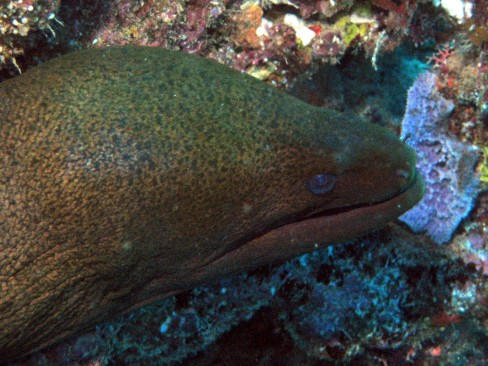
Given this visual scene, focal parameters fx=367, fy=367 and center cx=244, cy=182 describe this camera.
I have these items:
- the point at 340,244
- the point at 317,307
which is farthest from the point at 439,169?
the point at 317,307

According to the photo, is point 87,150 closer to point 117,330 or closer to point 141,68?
point 141,68

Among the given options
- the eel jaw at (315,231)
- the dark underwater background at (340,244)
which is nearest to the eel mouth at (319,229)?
the eel jaw at (315,231)

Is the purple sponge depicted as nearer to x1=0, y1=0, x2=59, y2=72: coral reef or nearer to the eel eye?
the eel eye

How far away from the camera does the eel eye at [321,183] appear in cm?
211

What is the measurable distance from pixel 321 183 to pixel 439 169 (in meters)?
1.67

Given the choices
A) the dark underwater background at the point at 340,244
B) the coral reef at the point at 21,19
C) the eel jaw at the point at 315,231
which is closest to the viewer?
the coral reef at the point at 21,19

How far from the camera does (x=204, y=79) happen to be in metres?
2.10

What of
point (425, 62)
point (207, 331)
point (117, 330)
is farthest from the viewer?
point (425, 62)

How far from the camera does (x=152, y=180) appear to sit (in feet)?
6.14

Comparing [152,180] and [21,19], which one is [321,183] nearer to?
[152,180]

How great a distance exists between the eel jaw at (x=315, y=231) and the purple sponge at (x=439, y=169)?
1.05m

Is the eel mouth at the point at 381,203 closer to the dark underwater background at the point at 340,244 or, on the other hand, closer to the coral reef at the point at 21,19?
the dark underwater background at the point at 340,244

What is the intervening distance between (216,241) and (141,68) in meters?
1.07

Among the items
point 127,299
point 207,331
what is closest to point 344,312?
point 207,331
